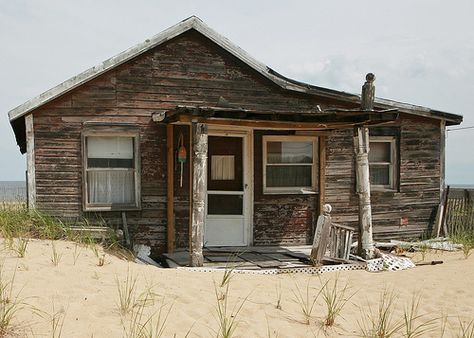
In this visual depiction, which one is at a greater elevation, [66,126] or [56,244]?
[66,126]

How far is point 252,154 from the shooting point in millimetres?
10516

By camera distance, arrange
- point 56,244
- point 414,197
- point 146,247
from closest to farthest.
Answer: point 56,244
point 146,247
point 414,197

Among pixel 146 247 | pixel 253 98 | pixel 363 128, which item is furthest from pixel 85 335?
pixel 253 98

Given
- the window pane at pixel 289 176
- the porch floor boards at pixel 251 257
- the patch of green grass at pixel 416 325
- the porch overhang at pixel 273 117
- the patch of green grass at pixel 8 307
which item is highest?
the porch overhang at pixel 273 117

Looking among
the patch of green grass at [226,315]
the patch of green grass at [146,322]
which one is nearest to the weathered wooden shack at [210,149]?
the patch of green grass at [226,315]

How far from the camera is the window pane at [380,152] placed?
11.8 metres

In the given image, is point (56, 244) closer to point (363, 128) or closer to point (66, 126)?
point (66, 126)

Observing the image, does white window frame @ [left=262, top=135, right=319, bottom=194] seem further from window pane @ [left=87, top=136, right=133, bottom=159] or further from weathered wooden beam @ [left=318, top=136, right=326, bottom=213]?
window pane @ [left=87, top=136, right=133, bottom=159]

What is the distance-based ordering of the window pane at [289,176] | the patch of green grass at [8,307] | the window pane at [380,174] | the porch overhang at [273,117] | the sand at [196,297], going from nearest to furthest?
the patch of green grass at [8,307] → the sand at [196,297] → the porch overhang at [273,117] → the window pane at [289,176] → the window pane at [380,174]

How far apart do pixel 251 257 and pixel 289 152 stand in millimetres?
2939

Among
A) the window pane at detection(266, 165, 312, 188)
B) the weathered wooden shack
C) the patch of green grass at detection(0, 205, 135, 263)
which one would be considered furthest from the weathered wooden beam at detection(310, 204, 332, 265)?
the patch of green grass at detection(0, 205, 135, 263)

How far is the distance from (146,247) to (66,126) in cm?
294

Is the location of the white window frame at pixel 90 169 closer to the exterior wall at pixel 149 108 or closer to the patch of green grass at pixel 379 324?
the exterior wall at pixel 149 108

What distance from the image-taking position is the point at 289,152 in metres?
11.0
